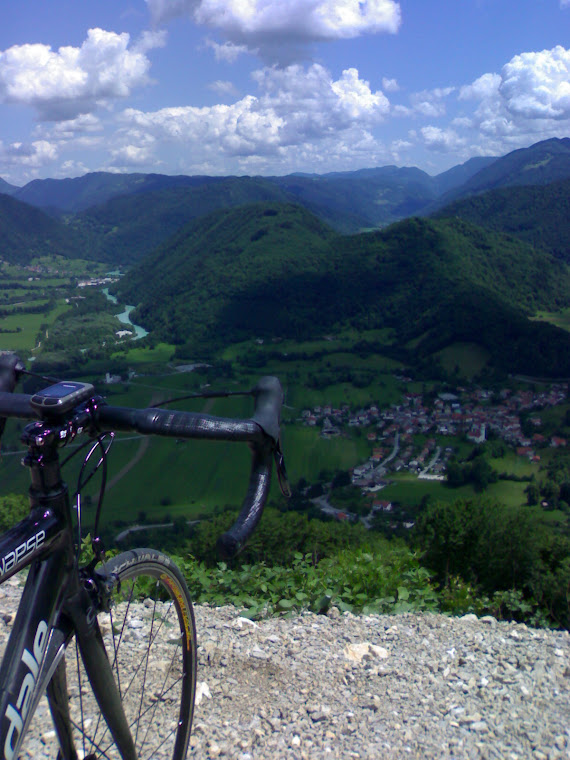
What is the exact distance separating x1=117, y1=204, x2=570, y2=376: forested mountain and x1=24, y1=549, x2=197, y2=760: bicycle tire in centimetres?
5694

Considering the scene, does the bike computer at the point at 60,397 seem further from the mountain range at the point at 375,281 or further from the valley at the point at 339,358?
the mountain range at the point at 375,281

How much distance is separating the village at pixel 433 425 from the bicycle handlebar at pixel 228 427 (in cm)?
Result: 2981

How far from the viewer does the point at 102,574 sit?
5.30 ft

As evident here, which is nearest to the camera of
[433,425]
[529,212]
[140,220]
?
[433,425]

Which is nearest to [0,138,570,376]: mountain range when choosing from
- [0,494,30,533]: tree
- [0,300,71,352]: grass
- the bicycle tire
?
[0,300,71,352]: grass

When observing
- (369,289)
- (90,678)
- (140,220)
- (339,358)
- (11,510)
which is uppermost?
(140,220)

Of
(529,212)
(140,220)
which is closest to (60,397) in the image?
(529,212)

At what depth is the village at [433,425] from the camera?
35031mm

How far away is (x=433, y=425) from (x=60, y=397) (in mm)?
42079

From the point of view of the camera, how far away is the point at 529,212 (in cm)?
12344

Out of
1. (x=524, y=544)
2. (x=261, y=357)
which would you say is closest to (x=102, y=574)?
(x=524, y=544)

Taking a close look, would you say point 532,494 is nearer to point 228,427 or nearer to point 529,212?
point 228,427

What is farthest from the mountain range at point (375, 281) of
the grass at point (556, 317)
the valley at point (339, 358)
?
the grass at point (556, 317)

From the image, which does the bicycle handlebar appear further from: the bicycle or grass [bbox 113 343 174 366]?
grass [bbox 113 343 174 366]
